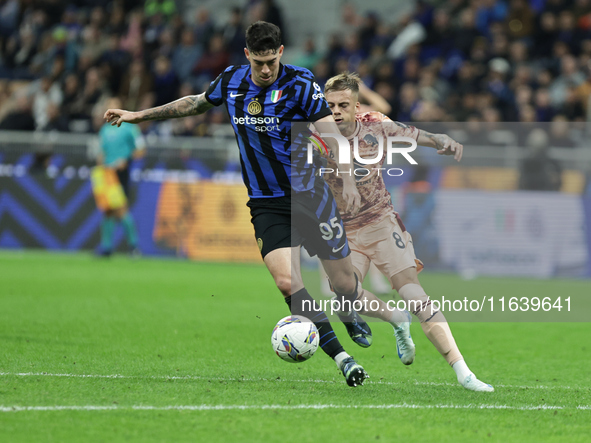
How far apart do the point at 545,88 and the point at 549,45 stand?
1376mm

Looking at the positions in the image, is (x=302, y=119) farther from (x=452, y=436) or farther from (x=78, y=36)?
(x=78, y=36)

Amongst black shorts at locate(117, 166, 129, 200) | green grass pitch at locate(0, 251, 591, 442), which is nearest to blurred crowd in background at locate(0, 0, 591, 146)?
black shorts at locate(117, 166, 129, 200)

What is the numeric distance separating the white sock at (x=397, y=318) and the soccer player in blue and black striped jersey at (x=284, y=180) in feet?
2.77

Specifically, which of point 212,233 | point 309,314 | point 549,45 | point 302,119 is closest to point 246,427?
point 309,314

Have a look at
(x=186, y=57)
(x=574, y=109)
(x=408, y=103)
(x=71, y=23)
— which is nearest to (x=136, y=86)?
(x=186, y=57)

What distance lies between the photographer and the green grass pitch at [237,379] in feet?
14.8

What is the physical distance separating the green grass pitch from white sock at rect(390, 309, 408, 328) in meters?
0.36

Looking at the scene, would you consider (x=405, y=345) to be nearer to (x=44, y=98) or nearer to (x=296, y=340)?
(x=296, y=340)

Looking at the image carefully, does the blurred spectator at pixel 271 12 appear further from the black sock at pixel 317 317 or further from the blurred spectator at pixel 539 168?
the black sock at pixel 317 317

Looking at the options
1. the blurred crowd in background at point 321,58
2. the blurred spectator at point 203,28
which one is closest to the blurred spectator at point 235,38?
the blurred crowd in background at point 321,58

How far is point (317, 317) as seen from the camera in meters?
5.82

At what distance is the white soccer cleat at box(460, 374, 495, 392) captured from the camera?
5.70m

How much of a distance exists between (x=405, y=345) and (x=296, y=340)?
1.20 metres

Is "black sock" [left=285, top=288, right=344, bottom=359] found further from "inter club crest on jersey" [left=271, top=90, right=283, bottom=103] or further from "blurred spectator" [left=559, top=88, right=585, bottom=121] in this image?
"blurred spectator" [left=559, top=88, right=585, bottom=121]
